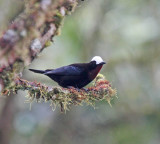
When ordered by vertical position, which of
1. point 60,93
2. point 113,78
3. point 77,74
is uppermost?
point 113,78

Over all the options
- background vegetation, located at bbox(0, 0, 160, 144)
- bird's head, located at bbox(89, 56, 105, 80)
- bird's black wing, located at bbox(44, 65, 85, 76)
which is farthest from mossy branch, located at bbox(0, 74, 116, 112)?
background vegetation, located at bbox(0, 0, 160, 144)

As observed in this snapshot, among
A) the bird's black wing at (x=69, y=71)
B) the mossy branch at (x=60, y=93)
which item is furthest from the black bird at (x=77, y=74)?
the mossy branch at (x=60, y=93)

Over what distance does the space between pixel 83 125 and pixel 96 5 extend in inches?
136

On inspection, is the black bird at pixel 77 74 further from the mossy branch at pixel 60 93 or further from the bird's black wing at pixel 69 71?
the mossy branch at pixel 60 93

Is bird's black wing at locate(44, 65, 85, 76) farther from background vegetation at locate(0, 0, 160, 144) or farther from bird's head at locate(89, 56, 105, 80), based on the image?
background vegetation at locate(0, 0, 160, 144)

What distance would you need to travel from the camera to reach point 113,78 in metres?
9.77

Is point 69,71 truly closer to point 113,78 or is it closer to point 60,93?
point 60,93

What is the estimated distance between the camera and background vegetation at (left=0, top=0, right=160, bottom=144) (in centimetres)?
1009

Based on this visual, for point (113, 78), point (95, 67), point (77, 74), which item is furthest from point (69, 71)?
point (113, 78)

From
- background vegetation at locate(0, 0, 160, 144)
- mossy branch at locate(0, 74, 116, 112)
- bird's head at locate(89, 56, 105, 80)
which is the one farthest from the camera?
background vegetation at locate(0, 0, 160, 144)

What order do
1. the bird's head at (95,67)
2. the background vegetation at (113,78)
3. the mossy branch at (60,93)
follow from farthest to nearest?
the background vegetation at (113,78) → the bird's head at (95,67) → the mossy branch at (60,93)

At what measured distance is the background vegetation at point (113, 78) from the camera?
10.1 metres

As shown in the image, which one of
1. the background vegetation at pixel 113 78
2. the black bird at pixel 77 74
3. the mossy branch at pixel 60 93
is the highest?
the background vegetation at pixel 113 78

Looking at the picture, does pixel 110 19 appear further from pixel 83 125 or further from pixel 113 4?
pixel 83 125
